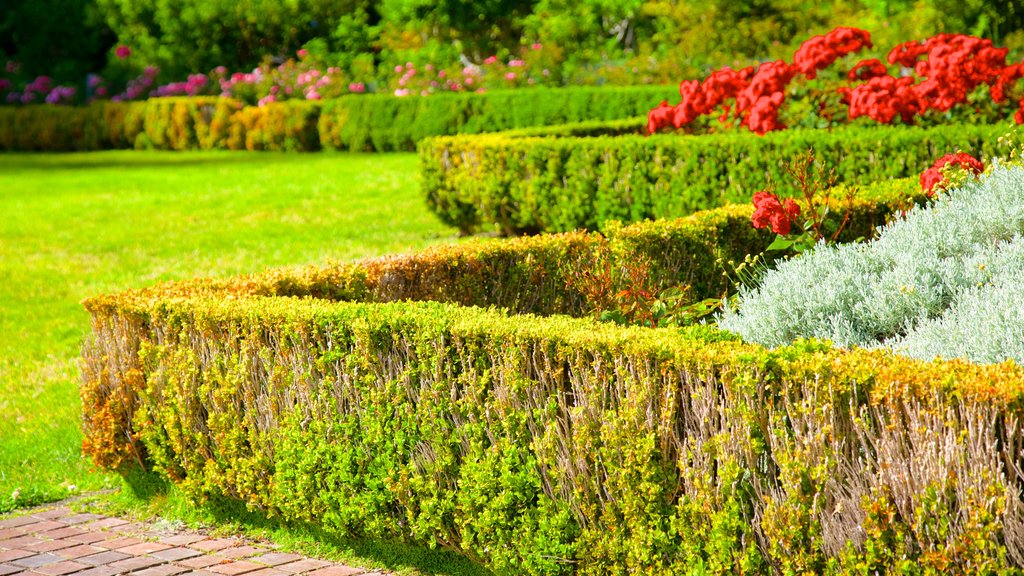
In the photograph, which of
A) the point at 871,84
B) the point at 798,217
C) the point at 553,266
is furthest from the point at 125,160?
the point at 798,217

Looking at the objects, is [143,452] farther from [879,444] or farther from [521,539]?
[879,444]

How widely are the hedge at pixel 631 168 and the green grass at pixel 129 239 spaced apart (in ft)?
2.00

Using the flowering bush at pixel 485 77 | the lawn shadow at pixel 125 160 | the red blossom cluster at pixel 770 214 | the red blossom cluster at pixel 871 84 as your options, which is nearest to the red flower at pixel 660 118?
the red blossom cluster at pixel 871 84

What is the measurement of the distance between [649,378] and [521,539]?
77 centimetres

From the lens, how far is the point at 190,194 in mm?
16438

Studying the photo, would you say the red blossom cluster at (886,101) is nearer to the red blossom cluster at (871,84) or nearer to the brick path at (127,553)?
the red blossom cluster at (871,84)

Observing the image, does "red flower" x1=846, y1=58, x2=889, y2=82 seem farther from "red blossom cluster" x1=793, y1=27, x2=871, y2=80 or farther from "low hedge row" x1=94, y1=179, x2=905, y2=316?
"low hedge row" x1=94, y1=179, x2=905, y2=316

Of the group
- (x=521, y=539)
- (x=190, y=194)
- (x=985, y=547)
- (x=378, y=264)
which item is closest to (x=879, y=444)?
(x=985, y=547)

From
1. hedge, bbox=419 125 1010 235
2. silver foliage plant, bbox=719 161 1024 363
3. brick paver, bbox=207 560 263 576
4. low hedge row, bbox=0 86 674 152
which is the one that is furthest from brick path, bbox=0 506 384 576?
low hedge row, bbox=0 86 674 152

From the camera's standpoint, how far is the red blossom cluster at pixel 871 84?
10219mm

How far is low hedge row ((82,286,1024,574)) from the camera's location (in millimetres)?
3230

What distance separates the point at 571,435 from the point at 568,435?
0.02 metres

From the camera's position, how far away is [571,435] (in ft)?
12.9

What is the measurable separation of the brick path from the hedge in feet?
16.9
